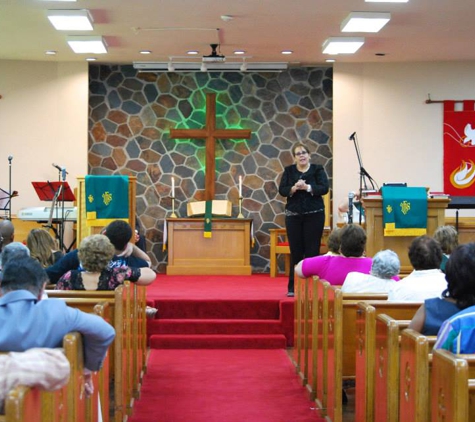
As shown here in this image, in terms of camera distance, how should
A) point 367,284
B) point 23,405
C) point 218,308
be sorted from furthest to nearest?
1. point 218,308
2. point 367,284
3. point 23,405

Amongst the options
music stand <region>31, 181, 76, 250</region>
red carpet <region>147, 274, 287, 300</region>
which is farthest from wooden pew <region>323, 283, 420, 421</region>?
music stand <region>31, 181, 76, 250</region>

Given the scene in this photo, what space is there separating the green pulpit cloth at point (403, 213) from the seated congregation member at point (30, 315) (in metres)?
4.66

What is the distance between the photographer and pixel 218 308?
7324 millimetres

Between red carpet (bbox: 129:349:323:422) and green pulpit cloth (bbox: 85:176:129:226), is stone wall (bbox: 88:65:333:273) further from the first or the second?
red carpet (bbox: 129:349:323:422)

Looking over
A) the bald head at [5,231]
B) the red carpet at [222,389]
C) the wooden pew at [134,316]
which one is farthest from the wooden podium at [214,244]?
the bald head at [5,231]

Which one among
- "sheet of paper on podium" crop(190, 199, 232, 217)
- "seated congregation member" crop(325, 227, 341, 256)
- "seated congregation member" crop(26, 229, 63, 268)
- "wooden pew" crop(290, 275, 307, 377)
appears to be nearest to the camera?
"seated congregation member" crop(26, 229, 63, 268)

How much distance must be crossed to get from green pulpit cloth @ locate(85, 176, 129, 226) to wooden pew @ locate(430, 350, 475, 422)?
16.8 feet

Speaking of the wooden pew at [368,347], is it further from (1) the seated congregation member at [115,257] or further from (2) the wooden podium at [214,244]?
(2) the wooden podium at [214,244]

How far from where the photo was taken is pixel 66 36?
30.3ft

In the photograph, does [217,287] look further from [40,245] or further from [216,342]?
[40,245]

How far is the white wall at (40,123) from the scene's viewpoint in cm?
1077

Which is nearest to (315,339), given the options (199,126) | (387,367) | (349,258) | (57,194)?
(349,258)

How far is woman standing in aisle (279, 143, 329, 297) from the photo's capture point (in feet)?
23.0

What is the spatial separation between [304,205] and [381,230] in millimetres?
723
